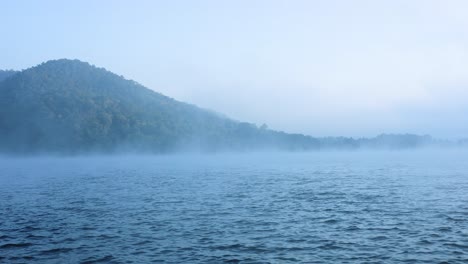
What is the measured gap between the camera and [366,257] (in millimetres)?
22922

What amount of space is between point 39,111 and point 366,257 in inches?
7774

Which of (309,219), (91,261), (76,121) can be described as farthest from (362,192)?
(76,121)

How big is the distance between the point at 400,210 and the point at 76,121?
184 metres

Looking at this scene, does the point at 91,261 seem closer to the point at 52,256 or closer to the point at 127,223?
the point at 52,256

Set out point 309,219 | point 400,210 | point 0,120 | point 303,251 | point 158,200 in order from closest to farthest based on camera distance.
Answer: point 303,251
point 309,219
point 400,210
point 158,200
point 0,120

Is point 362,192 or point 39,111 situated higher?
point 39,111

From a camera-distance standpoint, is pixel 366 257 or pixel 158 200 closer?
pixel 366 257

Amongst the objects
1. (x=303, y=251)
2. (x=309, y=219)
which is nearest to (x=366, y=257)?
(x=303, y=251)

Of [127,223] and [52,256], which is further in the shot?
[127,223]

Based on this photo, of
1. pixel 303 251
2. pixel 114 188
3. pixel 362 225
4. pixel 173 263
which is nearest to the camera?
pixel 173 263

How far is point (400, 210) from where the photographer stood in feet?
122

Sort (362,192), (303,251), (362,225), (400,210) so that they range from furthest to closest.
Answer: (362,192)
(400,210)
(362,225)
(303,251)

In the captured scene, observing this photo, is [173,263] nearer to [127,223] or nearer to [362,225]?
[127,223]

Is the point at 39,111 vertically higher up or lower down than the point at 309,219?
higher up
